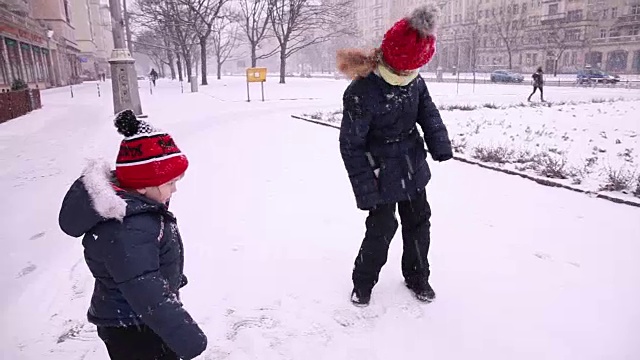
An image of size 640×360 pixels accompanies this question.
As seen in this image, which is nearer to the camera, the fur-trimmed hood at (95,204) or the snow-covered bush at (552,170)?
the fur-trimmed hood at (95,204)

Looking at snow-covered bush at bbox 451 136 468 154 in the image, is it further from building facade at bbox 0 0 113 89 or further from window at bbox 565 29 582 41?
window at bbox 565 29 582 41

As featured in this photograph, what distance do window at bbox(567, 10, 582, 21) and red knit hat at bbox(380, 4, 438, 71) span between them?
60.2 meters

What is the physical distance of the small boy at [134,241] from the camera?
1576 millimetres

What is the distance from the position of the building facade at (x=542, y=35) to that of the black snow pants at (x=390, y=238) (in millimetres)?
42907

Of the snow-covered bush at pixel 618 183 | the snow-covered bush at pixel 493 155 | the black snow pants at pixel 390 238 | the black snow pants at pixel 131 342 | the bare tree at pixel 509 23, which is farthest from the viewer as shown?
the bare tree at pixel 509 23

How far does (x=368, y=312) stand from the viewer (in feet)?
10.2

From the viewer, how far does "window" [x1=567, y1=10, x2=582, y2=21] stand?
5150 centimetres

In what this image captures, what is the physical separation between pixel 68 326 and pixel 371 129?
2455 millimetres

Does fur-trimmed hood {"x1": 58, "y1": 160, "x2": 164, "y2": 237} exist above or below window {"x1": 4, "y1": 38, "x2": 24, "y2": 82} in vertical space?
below

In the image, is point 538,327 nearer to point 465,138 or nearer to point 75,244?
point 75,244

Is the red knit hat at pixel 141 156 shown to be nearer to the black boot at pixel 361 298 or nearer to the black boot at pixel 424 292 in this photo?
the black boot at pixel 361 298

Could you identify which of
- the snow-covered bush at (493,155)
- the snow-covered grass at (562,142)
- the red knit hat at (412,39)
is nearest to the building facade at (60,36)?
the snow-covered grass at (562,142)

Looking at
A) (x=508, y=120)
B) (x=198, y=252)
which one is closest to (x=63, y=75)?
(x=508, y=120)

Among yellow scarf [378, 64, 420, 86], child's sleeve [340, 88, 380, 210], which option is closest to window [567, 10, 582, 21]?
yellow scarf [378, 64, 420, 86]
